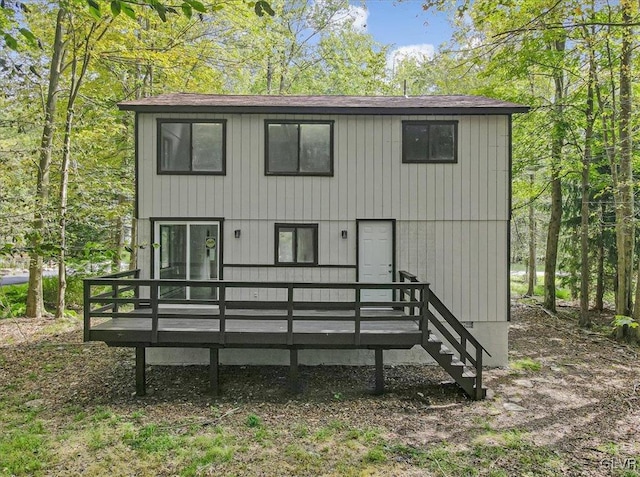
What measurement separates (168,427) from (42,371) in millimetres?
3782

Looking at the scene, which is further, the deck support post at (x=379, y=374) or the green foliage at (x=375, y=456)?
the deck support post at (x=379, y=374)

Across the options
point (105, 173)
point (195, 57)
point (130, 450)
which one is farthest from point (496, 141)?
point (105, 173)

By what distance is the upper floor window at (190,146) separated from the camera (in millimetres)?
7969

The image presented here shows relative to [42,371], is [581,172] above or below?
above

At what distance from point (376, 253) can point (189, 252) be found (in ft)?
11.8

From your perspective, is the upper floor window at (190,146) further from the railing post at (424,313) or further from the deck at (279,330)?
the railing post at (424,313)

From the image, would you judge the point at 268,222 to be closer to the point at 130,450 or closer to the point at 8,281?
the point at 130,450

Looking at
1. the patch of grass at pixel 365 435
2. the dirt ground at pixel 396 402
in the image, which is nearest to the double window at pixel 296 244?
the dirt ground at pixel 396 402

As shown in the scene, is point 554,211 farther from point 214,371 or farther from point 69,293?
point 69,293

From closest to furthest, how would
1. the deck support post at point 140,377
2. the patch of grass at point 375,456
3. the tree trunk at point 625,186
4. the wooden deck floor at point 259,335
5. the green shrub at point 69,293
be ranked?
the patch of grass at point 375,456 < the wooden deck floor at point 259,335 < the deck support post at point 140,377 < the tree trunk at point 625,186 < the green shrub at point 69,293

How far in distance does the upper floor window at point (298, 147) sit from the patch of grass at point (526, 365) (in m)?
5.23

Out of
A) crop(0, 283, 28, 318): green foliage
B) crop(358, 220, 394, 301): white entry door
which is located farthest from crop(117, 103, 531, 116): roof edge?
crop(0, 283, 28, 318): green foliage

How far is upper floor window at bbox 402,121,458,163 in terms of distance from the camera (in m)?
8.01

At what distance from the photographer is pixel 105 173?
12750mm
